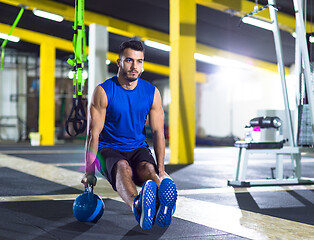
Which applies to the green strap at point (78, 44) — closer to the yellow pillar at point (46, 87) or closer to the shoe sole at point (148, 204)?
the shoe sole at point (148, 204)

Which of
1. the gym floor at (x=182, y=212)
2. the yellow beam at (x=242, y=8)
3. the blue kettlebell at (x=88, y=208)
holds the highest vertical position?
the yellow beam at (x=242, y=8)

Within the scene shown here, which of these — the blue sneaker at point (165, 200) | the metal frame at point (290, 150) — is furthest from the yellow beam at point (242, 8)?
the blue sneaker at point (165, 200)

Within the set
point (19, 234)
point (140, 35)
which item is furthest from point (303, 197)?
point (140, 35)

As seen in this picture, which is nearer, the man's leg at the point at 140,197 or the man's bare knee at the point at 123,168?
the man's leg at the point at 140,197

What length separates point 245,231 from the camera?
2754 mm

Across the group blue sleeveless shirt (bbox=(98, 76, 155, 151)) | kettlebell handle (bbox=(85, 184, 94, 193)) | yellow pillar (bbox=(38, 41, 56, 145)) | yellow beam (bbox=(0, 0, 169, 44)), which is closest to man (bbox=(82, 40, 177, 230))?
blue sleeveless shirt (bbox=(98, 76, 155, 151))

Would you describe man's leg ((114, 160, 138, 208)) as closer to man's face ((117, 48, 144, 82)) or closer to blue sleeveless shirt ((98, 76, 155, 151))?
blue sleeveless shirt ((98, 76, 155, 151))

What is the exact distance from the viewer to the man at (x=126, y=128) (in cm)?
264

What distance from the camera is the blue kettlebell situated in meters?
2.85

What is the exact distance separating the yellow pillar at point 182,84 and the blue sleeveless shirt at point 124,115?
517cm

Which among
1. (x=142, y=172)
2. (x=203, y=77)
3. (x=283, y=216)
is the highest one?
(x=203, y=77)

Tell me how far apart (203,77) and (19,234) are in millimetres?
17505

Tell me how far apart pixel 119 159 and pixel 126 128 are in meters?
0.23

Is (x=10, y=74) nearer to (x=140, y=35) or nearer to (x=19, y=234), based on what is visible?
(x=140, y=35)
